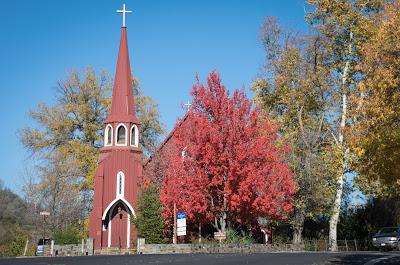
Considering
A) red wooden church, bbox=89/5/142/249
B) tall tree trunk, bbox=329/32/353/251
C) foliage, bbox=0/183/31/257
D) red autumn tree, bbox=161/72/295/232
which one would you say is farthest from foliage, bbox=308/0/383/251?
foliage, bbox=0/183/31/257

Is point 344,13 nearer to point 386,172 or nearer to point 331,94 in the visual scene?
point 331,94

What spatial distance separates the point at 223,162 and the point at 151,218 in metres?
7.30

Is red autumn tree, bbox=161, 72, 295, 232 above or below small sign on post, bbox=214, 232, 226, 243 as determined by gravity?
above

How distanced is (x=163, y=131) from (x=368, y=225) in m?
20.4

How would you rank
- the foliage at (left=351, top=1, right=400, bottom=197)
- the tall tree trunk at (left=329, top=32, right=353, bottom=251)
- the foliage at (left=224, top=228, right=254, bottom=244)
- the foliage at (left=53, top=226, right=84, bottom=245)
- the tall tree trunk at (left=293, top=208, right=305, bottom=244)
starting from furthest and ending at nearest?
the tall tree trunk at (left=293, top=208, right=305, bottom=244), the foliage at (left=53, top=226, right=84, bottom=245), the tall tree trunk at (left=329, top=32, right=353, bottom=251), the foliage at (left=224, top=228, right=254, bottom=244), the foliage at (left=351, top=1, right=400, bottom=197)

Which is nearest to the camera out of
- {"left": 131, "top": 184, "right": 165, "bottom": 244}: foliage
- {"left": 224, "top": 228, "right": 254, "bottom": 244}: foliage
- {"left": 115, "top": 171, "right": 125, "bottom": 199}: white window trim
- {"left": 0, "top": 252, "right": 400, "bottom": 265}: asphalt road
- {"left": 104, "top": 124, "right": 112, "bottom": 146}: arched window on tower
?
{"left": 0, "top": 252, "right": 400, "bottom": 265}: asphalt road

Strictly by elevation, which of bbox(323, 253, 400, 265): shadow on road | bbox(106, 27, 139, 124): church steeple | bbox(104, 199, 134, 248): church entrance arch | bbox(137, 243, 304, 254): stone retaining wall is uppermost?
bbox(106, 27, 139, 124): church steeple

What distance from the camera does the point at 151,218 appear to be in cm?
3450

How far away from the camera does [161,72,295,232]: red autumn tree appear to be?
29.6 metres

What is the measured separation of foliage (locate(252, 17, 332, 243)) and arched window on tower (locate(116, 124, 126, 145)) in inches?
400

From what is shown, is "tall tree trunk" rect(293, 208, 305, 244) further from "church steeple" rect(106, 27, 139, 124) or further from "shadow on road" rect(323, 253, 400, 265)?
"shadow on road" rect(323, 253, 400, 265)

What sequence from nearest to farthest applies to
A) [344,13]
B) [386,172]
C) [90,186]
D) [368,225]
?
[386,172]
[344,13]
[368,225]
[90,186]

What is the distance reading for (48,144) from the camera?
4988 cm

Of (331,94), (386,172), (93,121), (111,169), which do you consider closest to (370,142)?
(386,172)
